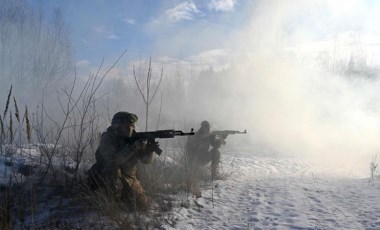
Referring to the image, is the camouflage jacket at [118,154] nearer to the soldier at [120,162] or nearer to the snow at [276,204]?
the soldier at [120,162]

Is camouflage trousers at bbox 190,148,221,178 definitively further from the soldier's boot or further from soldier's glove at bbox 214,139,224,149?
soldier's glove at bbox 214,139,224,149

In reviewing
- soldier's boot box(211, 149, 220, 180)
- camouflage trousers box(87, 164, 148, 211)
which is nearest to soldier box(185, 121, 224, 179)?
soldier's boot box(211, 149, 220, 180)

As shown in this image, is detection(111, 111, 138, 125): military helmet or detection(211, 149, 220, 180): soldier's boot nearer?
detection(111, 111, 138, 125): military helmet

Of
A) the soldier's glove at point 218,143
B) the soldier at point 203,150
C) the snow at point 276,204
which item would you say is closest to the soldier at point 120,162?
the snow at point 276,204

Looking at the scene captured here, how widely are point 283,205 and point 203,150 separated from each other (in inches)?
104

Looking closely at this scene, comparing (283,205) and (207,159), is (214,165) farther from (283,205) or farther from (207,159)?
(283,205)

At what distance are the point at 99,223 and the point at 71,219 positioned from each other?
0.35 m

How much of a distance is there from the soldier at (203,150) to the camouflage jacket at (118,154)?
2.76 m

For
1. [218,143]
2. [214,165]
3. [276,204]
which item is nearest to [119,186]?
[276,204]

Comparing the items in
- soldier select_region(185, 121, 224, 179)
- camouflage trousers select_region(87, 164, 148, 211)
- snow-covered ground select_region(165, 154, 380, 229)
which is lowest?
snow-covered ground select_region(165, 154, 380, 229)

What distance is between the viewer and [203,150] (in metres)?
7.20

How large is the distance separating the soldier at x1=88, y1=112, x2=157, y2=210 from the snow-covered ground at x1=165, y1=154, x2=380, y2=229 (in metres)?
0.61

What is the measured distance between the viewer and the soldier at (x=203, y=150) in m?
6.89

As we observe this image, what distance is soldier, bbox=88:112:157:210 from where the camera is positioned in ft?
12.2
